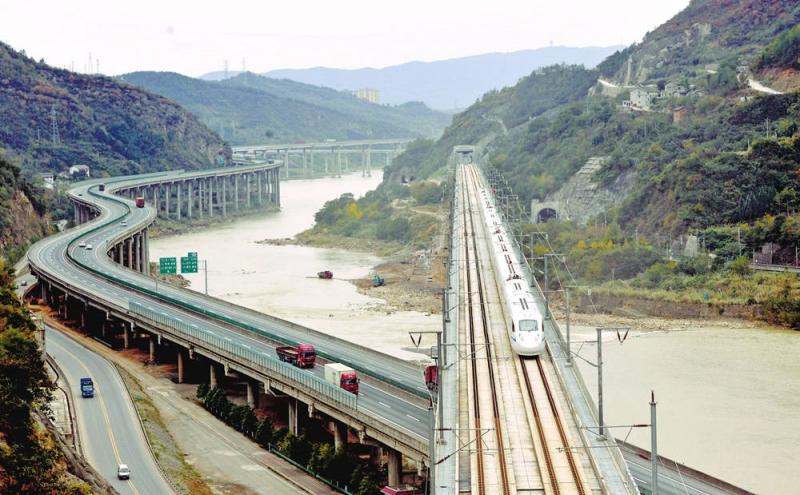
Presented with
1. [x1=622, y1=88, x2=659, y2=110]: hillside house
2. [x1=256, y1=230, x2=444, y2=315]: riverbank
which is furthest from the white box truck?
[x1=622, y1=88, x2=659, y2=110]: hillside house

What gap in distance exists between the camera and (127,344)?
197 feet

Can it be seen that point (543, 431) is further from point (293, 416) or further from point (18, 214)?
point (18, 214)

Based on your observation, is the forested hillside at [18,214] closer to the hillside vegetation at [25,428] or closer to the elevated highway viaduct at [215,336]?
the elevated highway viaduct at [215,336]

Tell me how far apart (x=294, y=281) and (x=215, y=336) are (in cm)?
3655

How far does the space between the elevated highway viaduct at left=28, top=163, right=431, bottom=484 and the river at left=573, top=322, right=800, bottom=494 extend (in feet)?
27.6

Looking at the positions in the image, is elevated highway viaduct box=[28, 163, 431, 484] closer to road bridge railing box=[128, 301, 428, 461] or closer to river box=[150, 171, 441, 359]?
road bridge railing box=[128, 301, 428, 461]

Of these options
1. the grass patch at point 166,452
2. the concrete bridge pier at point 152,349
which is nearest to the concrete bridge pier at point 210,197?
the concrete bridge pier at point 152,349

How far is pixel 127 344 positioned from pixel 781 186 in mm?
45964

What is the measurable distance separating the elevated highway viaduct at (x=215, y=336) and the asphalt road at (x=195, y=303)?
0.16 feet

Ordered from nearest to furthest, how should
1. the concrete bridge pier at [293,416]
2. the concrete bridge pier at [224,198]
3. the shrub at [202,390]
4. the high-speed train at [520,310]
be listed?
the high-speed train at [520,310] → the concrete bridge pier at [293,416] → the shrub at [202,390] → the concrete bridge pier at [224,198]

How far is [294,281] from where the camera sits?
85000 mm

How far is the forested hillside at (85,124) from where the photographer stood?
148250mm

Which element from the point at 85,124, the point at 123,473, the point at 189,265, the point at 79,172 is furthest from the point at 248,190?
the point at 123,473

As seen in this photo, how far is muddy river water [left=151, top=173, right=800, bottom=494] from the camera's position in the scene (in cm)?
3725
